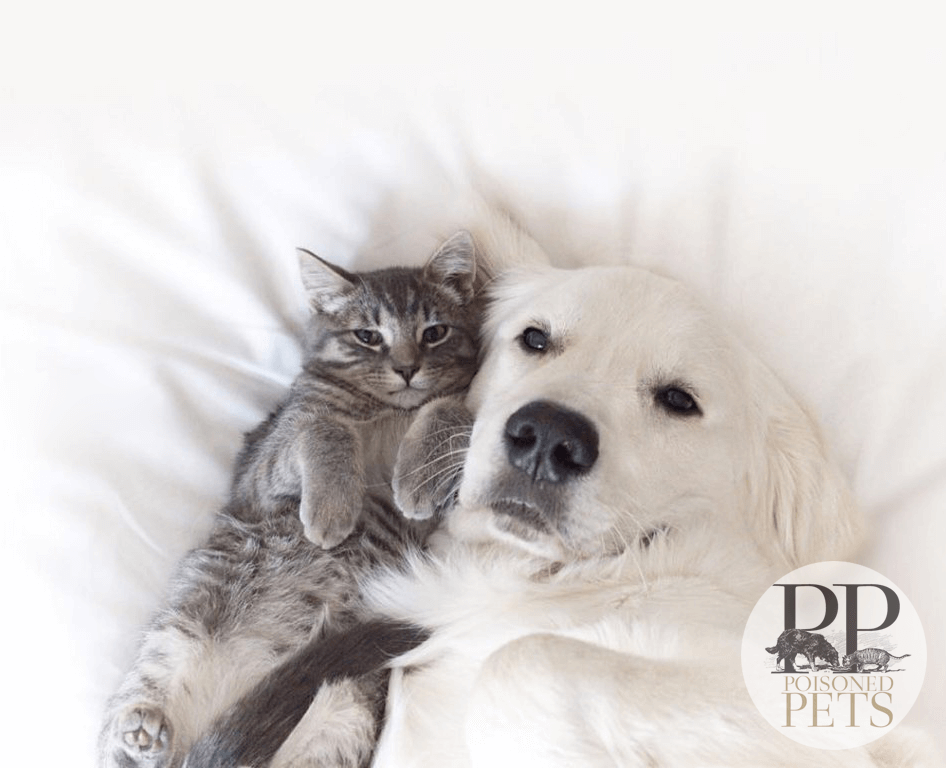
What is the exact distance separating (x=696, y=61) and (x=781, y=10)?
209 millimetres

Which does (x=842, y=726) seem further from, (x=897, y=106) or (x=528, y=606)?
(x=897, y=106)

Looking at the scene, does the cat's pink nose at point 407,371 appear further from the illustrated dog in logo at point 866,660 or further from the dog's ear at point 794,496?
the illustrated dog in logo at point 866,660

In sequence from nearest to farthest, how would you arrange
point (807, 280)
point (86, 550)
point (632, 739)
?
1. point (632, 739)
2. point (86, 550)
3. point (807, 280)

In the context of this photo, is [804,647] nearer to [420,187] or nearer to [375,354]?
[375,354]

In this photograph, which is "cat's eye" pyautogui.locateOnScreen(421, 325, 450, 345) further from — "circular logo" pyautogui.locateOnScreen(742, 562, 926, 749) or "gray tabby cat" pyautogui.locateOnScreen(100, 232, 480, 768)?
"circular logo" pyautogui.locateOnScreen(742, 562, 926, 749)

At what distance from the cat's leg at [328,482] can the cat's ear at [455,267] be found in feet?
1.38

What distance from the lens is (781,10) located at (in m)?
2.12

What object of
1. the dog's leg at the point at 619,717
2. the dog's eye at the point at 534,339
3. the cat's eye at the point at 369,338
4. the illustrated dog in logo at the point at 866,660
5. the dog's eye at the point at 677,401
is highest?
the dog's eye at the point at 534,339

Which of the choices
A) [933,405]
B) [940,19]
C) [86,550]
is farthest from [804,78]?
[86,550]

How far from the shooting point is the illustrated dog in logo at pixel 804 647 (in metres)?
1.51

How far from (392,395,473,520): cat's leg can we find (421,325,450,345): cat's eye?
9.0 inches

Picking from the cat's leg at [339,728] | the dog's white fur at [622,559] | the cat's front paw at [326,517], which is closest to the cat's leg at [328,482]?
the cat's front paw at [326,517]

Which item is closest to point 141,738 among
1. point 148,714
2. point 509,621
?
point 148,714

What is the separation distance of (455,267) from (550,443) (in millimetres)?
677
